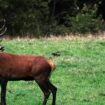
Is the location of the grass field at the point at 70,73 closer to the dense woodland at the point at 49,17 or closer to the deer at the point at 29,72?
the deer at the point at 29,72

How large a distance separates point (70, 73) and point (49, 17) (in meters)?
33.0

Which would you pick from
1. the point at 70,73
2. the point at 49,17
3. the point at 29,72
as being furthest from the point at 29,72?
the point at 49,17

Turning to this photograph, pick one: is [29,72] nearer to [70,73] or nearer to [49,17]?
[70,73]

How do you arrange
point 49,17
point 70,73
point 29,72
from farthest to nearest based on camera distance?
point 49,17 → point 70,73 → point 29,72

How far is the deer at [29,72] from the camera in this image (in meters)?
10.5

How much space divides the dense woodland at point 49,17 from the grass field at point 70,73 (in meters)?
18.8

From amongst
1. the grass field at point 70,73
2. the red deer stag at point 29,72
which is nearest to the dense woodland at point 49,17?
the grass field at point 70,73

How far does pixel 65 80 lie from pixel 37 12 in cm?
3008

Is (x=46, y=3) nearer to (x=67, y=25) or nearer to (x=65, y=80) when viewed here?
(x=67, y=25)

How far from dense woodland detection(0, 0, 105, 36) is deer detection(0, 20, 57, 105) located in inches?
1059

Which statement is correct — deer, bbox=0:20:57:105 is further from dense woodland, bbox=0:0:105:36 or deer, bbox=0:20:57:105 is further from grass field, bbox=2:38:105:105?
dense woodland, bbox=0:0:105:36

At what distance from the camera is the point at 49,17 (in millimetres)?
46844

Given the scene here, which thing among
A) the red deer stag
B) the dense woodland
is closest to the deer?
the red deer stag

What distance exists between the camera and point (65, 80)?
13320mm
